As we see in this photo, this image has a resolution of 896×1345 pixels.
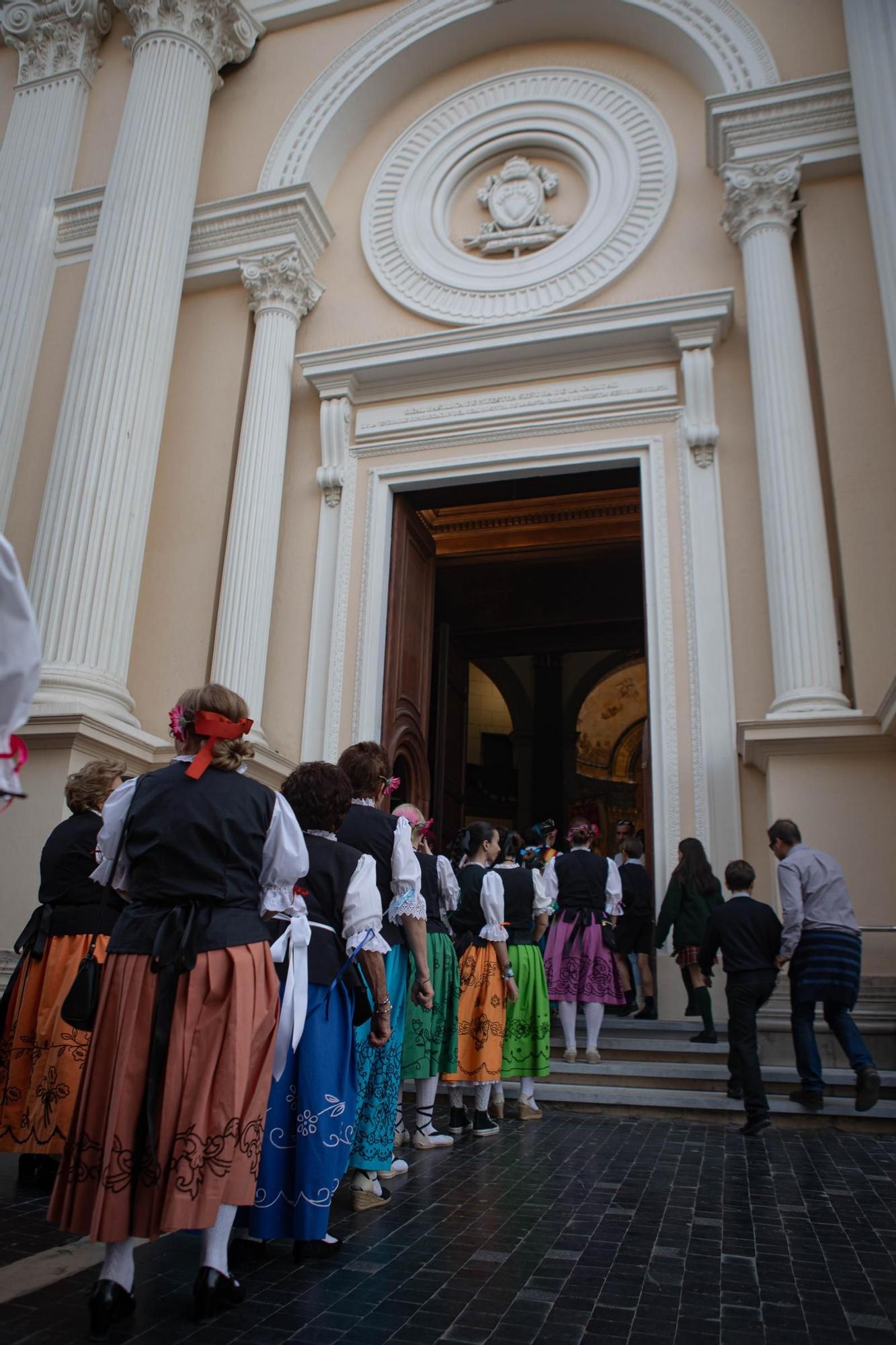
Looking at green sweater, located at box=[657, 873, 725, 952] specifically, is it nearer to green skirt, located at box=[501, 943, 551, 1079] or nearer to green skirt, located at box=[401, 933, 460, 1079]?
green skirt, located at box=[501, 943, 551, 1079]

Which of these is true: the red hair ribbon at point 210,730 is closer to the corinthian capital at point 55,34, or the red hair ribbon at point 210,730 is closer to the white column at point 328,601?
the white column at point 328,601

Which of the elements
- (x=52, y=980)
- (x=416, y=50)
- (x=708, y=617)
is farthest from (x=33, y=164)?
(x=52, y=980)

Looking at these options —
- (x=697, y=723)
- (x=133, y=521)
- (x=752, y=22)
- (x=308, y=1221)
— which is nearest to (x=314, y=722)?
(x=133, y=521)

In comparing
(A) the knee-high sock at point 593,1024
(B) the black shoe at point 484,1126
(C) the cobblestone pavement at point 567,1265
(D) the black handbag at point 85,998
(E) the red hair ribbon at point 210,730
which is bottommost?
(C) the cobblestone pavement at point 567,1265

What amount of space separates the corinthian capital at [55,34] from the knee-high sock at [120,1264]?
1225 centimetres

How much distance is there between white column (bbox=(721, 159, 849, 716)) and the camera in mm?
7004

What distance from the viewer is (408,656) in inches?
374

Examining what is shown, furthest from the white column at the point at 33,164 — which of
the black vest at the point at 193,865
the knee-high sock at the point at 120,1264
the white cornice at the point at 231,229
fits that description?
the knee-high sock at the point at 120,1264

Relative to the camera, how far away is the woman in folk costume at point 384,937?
3539 mm

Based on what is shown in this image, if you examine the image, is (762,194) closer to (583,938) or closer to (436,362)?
(436,362)

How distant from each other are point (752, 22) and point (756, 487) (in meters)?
4.81

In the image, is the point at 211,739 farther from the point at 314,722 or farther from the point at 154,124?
the point at 154,124

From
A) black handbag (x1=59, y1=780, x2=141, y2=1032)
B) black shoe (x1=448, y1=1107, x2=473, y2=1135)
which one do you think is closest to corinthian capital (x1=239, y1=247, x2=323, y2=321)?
black shoe (x1=448, y1=1107, x2=473, y2=1135)

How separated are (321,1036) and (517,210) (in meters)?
9.04
